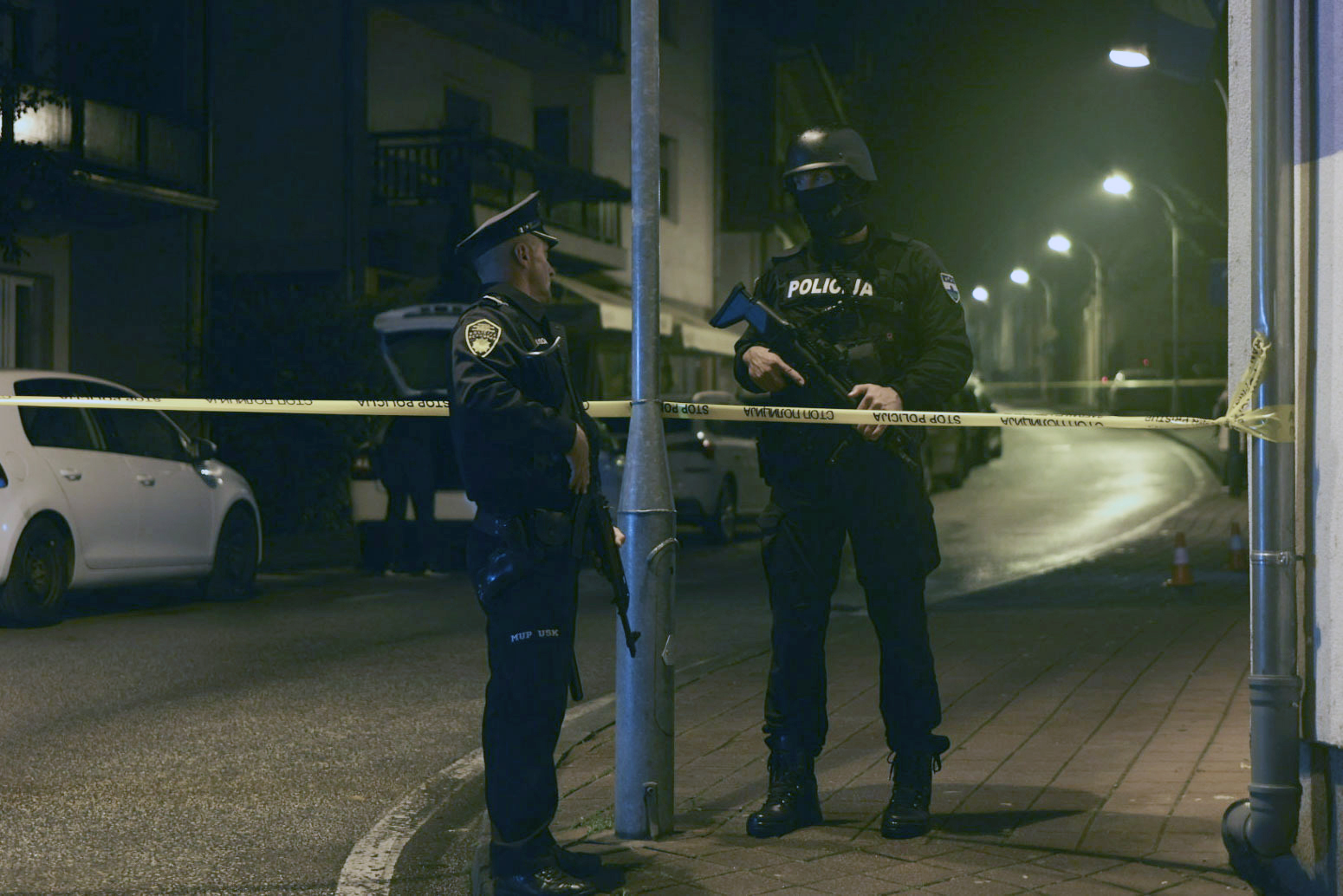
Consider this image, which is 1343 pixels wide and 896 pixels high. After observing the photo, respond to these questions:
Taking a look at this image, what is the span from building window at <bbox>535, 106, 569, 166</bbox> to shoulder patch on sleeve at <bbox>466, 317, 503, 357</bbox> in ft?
90.6

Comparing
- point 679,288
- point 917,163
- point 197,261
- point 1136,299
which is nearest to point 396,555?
point 197,261

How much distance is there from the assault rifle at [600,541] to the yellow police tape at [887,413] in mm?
556

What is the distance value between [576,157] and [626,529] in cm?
2730

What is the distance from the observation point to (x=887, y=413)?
4926mm

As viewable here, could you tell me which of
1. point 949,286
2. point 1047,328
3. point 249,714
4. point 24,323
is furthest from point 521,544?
point 1047,328

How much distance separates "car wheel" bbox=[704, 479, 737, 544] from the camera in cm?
1883

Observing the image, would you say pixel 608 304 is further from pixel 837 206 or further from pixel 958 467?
pixel 837 206

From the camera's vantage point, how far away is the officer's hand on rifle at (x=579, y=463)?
4.35 meters

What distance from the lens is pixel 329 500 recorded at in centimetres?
2083

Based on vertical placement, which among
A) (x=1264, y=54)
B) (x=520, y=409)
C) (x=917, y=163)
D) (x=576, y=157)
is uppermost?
(x=917, y=163)

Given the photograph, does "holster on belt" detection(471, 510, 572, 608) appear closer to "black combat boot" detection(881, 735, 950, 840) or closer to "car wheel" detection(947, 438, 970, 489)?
"black combat boot" detection(881, 735, 950, 840)

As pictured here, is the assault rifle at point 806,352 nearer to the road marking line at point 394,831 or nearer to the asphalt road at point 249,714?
the road marking line at point 394,831

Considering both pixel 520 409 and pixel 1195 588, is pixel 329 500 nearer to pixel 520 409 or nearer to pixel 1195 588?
pixel 1195 588

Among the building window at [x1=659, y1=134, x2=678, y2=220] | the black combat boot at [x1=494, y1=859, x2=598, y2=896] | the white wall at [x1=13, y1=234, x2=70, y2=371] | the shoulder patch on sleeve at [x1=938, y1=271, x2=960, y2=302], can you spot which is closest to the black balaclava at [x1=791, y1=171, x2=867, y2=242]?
the shoulder patch on sleeve at [x1=938, y1=271, x2=960, y2=302]
